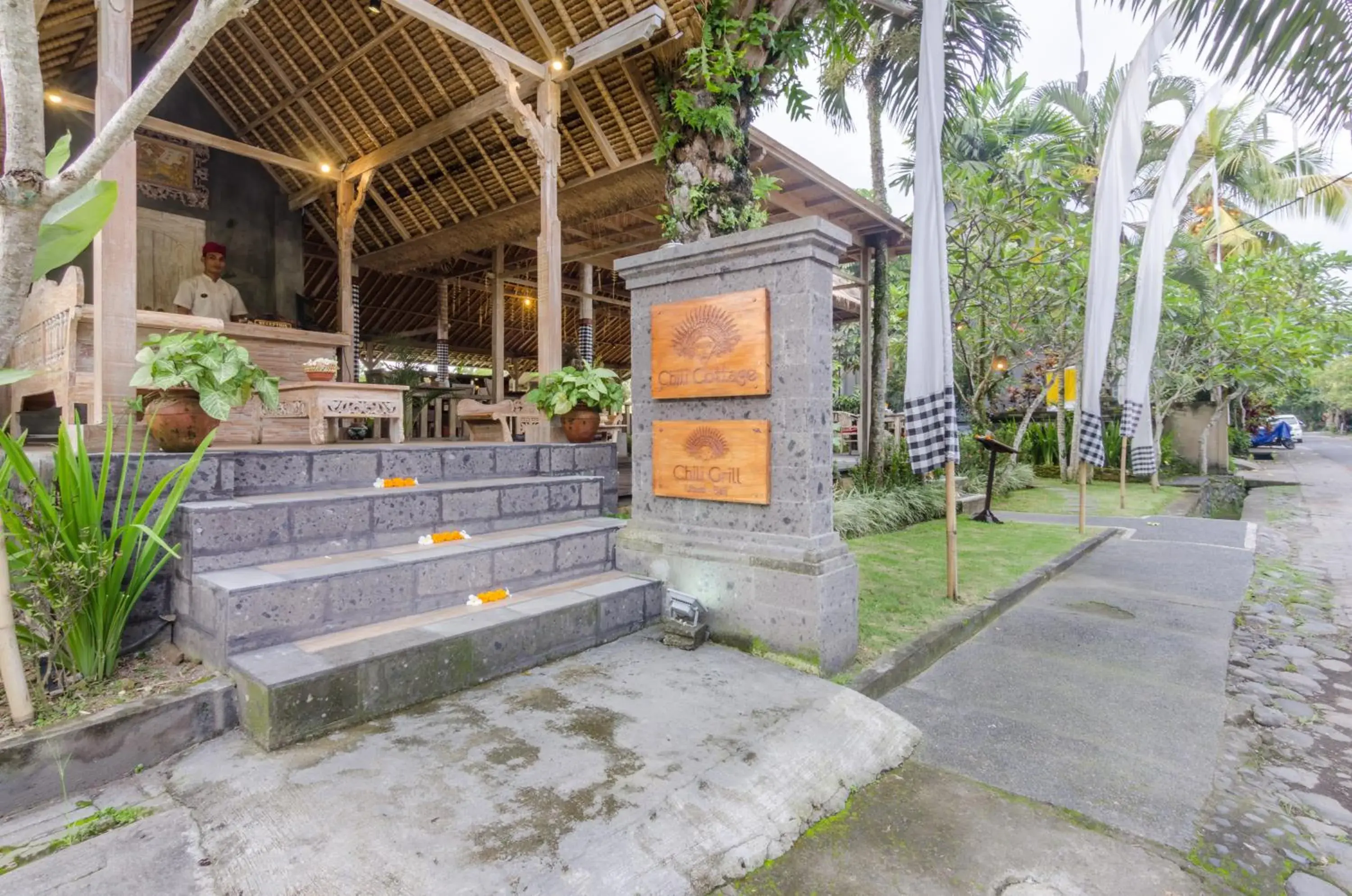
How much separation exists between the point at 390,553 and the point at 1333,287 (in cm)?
2095

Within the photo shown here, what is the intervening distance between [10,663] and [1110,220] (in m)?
8.26

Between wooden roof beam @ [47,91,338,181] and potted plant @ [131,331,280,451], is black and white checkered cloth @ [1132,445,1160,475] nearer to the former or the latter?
potted plant @ [131,331,280,451]

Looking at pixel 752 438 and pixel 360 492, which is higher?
pixel 752 438

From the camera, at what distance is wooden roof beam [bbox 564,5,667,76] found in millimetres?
5449

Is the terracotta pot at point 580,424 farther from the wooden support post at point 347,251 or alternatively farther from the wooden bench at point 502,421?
the wooden support post at point 347,251

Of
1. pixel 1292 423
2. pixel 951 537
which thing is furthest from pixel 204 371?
pixel 1292 423

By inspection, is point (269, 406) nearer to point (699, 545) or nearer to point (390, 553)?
point (390, 553)

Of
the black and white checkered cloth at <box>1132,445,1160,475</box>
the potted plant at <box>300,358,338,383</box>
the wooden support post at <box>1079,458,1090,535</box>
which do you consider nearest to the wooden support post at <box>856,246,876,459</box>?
the wooden support post at <box>1079,458,1090,535</box>

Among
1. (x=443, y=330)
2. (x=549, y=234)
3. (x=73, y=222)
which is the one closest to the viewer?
(x=73, y=222)

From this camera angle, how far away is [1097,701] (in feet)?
10.3

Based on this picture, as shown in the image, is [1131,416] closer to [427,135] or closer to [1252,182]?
[427,135]

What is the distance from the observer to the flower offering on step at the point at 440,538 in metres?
3.62

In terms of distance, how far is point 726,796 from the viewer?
2.10 meters

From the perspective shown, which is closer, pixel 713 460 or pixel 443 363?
pixel 713 460
